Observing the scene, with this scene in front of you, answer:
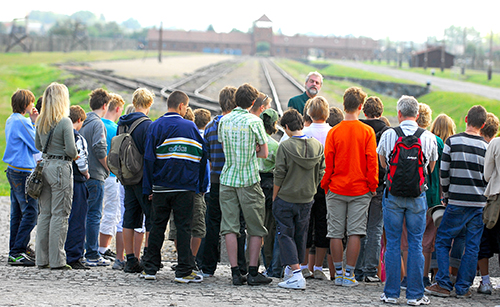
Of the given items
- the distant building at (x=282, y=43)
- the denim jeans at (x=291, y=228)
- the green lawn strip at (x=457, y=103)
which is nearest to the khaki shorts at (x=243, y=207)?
the denim jeans at (x=291, y=228)

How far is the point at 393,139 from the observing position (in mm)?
5391

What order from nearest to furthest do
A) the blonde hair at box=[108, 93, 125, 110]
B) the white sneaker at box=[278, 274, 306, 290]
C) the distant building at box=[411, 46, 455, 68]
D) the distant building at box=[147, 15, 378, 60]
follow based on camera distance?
the white sneaker at box=[278, 274, 306, 290] < the blonde hair at box=[108, 93, 125, 110] < the distant building at box=[411, 46, 455, 68] < the distant building at box=[147, 15, 378, 60]

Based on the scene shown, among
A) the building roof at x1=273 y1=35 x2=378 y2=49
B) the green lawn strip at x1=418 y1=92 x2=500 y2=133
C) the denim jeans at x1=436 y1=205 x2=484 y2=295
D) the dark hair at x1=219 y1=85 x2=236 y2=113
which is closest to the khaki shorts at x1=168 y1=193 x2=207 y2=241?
the dark hair at x1=219 y1=85 x2=236 y2=113

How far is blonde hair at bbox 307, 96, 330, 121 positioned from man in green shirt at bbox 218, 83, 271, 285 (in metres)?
0.74

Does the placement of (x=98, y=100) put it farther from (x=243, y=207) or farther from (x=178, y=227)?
(x=243, y=207)

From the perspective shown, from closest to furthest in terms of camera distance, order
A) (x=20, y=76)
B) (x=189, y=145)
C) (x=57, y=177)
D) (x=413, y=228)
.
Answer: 1. (x=413, y=228)
2. (x=189, y=145)
3. (x=57, y=177)
4. (x=20, y=76)

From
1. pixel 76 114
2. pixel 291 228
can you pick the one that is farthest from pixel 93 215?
pixel 291 228

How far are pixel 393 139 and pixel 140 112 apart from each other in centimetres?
275

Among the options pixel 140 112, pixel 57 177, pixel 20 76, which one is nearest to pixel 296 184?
pixel 140 112

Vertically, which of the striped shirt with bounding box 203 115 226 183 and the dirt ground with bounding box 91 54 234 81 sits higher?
the dirt ground with bounding box 91 54 234 81

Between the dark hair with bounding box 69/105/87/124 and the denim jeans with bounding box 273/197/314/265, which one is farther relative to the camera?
the dark hair with bounding box 69/105/87/124

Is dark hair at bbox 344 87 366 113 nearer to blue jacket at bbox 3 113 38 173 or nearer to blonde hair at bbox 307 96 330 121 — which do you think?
blonde hair at bbox 307 96 330 121

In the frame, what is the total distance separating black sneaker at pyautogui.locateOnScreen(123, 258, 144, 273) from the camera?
6.21 meters

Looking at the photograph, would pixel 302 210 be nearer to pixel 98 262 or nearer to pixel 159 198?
pixel 159 198
